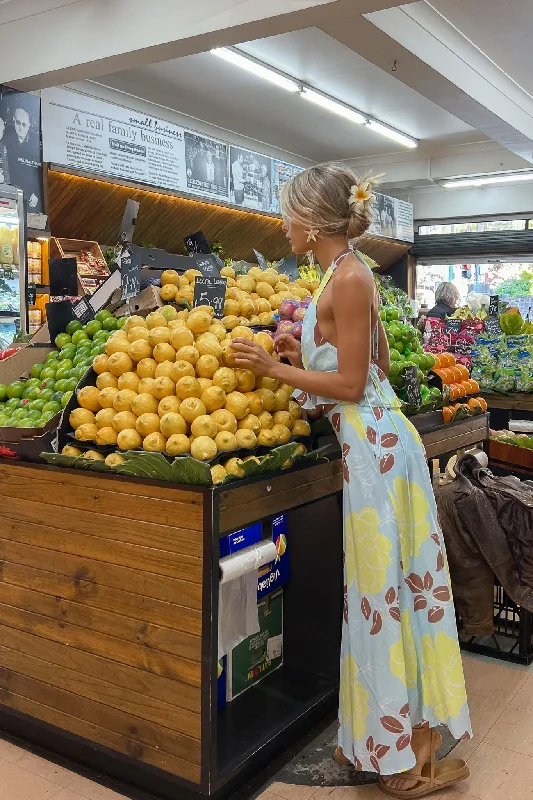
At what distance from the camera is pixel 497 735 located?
260cm

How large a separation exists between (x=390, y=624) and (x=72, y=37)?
4.97m

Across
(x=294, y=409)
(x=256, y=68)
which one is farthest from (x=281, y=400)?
(x=256, y=68)

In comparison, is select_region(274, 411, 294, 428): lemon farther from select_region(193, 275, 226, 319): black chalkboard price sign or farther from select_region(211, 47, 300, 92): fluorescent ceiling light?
select_region(211, 47, 300, 92): fluorescent ceiling light

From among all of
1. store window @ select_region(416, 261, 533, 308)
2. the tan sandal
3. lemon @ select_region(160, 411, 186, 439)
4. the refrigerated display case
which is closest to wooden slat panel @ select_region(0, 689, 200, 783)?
the tan sandal

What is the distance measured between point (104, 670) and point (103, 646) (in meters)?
0.07

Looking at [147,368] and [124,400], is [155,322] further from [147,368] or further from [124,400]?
[124,400]

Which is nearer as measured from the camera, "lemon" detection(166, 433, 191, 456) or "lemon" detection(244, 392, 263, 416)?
"lemon" detection(166, 433, 191, 456)

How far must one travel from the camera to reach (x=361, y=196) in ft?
6.95

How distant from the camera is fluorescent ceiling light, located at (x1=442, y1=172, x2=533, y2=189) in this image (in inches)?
451

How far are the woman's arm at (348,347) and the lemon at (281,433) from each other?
0.24 m

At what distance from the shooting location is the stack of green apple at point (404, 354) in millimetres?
3203

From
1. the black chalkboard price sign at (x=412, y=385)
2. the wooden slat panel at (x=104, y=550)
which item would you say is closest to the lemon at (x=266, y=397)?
the wooden slat panel at (x=104, y=550)

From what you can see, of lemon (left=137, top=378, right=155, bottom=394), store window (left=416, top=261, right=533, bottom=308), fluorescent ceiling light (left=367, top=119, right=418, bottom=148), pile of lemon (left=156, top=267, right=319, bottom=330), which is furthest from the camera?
store window (left=416, top=261, right=533, bottom=308)

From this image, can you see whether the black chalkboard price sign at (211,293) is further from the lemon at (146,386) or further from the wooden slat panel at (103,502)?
the wooden slat panel at (103,502)
